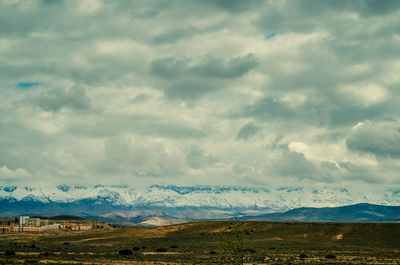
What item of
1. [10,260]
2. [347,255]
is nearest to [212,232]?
[347,255]

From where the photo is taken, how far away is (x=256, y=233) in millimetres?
157250

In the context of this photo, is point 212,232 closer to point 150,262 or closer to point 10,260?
point 150,262

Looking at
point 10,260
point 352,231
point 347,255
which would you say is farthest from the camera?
point 352,231

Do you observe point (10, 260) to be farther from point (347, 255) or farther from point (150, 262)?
point (347, 255)

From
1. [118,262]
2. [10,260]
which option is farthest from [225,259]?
[10,260]

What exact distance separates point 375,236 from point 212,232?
5493 cm

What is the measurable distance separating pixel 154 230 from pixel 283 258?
9821cm

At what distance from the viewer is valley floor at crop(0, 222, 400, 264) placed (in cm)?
8181

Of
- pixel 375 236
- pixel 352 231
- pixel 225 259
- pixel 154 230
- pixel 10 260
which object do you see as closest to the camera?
pixel 10 260

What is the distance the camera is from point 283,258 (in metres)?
86.4

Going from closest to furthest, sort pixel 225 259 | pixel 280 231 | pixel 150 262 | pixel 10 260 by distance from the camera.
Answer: pixel 10 260 → pixel 150 262 → pixel 225 259 → pixel 280 231

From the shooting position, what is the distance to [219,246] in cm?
11469

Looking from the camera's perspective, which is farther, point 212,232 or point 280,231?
point 212,232

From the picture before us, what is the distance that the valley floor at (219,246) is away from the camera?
81.8 meters
